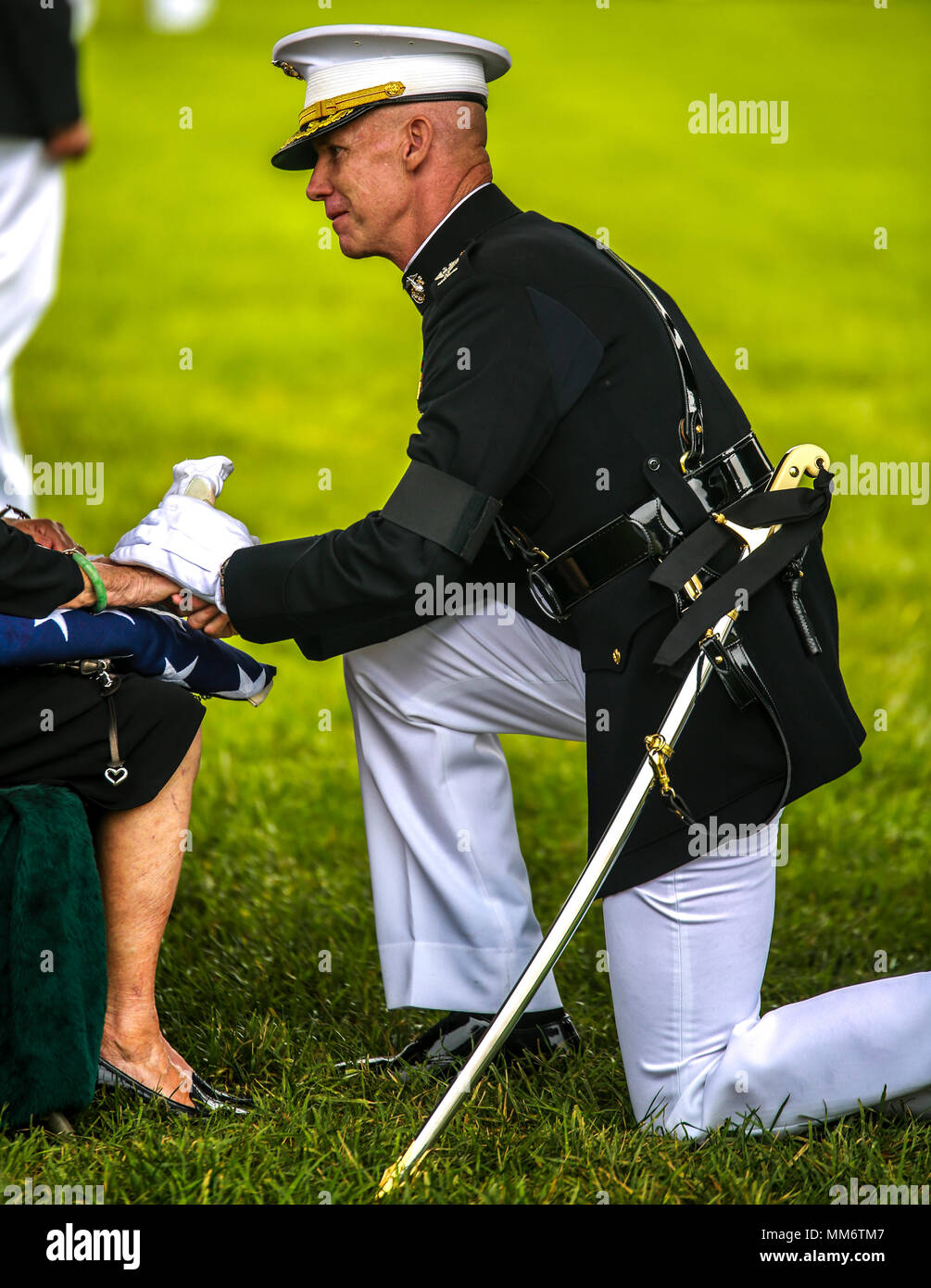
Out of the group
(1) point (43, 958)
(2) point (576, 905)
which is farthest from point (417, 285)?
(1) point (43, 958)

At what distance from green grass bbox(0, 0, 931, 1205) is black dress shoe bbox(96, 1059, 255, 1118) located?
7 centimetres

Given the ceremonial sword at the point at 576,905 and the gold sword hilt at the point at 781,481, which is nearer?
the ceremonial sword at the point at 576,905

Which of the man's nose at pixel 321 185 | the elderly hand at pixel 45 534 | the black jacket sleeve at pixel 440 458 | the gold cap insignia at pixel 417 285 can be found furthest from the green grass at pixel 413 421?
the man's nose at pixel 321 185

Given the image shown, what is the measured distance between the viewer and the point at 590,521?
2742 mm

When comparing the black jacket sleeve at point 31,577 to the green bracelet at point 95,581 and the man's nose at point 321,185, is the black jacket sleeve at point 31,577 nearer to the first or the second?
the green bracelet at point 95,581

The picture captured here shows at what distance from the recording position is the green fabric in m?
2.64

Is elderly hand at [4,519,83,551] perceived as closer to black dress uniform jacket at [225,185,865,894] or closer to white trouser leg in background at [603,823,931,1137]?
black dress uniform jacket at [225,185,865,894]

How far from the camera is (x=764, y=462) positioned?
2824 mm

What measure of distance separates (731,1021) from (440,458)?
1054mm

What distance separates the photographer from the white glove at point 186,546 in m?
2.83

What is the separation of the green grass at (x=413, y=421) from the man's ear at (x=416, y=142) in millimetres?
1624

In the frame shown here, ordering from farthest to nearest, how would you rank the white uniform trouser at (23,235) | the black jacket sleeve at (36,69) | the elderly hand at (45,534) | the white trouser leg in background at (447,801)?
the white uniform trouser at (23,235), the black jacket sleeve at (36,69), the white trouser leg in background at (447,801), the elderly hand at (45,534)

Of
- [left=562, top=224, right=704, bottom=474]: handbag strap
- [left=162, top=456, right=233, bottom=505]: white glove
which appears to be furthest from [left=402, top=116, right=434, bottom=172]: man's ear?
[left=162, top=456, right=233, bottom=505]: white glove

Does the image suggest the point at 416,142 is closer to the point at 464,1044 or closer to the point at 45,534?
the point at 45,534
